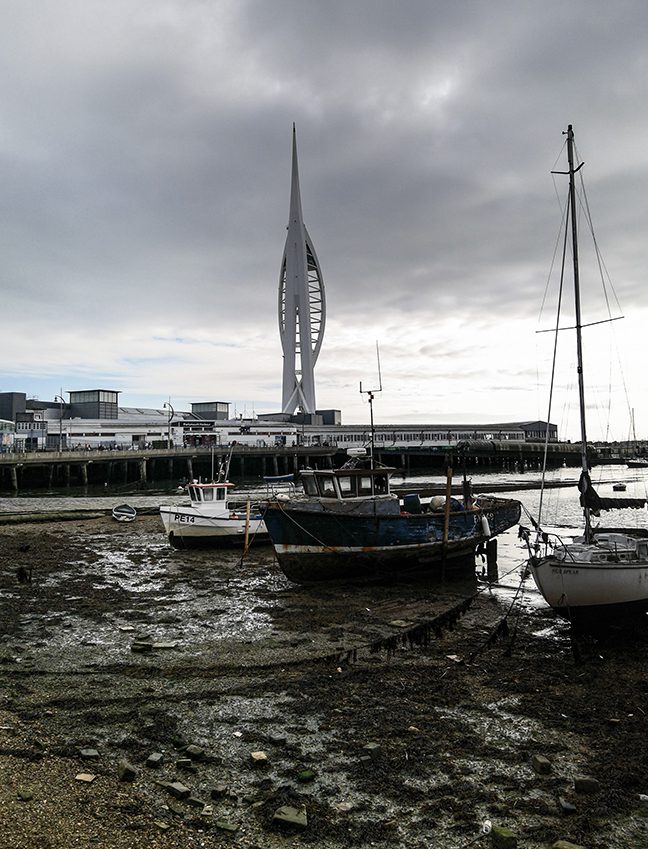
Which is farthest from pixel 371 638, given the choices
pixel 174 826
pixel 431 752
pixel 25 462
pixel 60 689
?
pixel 25 462

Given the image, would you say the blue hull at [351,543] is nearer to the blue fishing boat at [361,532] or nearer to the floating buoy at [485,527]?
the blue fishing boat at [361,532]

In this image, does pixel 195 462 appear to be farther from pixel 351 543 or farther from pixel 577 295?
pixel 577 295

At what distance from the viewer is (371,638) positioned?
1398cm

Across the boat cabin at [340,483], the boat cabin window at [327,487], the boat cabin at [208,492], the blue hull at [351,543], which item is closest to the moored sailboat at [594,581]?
the blue hull at [351,543]

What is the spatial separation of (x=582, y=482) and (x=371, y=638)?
25.1 feet

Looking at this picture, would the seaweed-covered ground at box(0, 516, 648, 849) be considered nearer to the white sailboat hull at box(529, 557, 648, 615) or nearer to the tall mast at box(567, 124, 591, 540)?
the white sailboat hull at box(529, 557, 648, 615)

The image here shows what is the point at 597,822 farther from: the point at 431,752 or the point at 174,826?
the point at 174,826

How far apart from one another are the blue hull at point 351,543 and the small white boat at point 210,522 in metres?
6.66

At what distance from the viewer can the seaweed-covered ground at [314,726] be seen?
643 cm

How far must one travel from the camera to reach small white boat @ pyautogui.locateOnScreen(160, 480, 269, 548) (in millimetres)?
26656

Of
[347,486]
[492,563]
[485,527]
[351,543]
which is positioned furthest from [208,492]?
[492,563]

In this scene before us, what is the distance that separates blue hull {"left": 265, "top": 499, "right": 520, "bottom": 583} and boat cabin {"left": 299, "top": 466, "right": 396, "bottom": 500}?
4.41 ft

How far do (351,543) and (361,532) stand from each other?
50 centimetres

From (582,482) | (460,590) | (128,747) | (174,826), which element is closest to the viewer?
(174,826)
